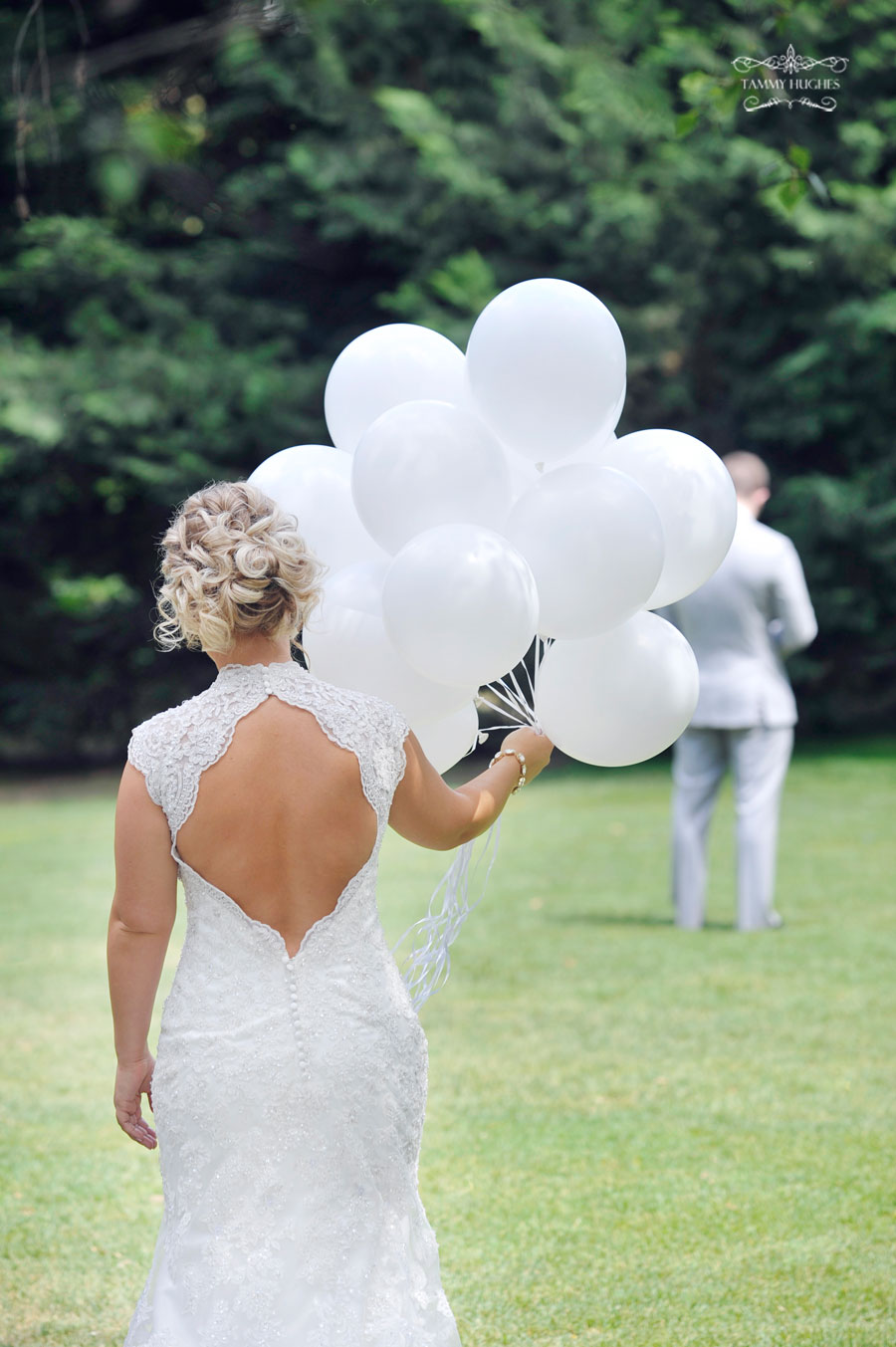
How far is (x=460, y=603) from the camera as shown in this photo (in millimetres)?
2820

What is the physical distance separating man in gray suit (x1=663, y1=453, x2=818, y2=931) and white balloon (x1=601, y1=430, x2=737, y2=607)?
14.5 ft

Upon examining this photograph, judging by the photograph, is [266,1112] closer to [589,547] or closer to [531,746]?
[531,746]

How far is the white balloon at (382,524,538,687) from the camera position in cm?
283

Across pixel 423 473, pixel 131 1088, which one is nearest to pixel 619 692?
pixel 423 473

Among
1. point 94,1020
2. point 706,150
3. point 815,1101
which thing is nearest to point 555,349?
point 815,1101

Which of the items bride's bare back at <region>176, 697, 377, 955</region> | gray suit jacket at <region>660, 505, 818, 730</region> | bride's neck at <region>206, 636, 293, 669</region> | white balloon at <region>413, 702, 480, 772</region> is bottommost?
gray suit jacket at <region>660, 505, 818, 730</region>

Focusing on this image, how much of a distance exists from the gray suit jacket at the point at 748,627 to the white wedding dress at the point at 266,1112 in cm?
532

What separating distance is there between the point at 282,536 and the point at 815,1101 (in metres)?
3.48

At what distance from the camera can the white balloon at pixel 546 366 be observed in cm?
307

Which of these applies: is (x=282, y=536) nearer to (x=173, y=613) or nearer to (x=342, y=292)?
(x=173, y=613)

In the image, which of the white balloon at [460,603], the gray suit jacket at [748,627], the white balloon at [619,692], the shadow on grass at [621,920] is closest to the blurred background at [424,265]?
the gray suit jacket at [748,627]

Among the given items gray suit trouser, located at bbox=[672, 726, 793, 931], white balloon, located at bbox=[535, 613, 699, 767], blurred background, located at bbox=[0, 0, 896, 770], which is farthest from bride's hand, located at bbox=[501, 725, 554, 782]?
blurred background, located at bbox=[0, 0, 896, 770]

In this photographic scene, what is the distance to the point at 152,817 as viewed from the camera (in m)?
2.51

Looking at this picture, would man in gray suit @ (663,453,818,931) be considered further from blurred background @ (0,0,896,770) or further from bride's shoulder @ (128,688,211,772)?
blurred background @ (0,0,896,770)
